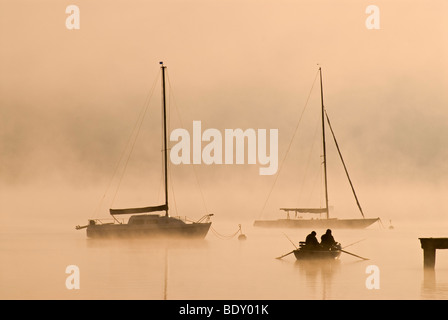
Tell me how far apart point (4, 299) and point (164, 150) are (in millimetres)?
47803

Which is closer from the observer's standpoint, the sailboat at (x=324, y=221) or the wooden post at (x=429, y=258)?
the wooden post at (x=429, y=258)

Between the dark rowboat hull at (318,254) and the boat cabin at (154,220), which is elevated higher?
the boat cabin at (154,220)

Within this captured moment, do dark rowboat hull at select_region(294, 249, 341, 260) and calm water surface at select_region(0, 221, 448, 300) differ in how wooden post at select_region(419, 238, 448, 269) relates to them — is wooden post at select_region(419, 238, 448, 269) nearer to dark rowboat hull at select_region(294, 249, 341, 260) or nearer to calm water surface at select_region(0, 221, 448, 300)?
calm water surface at select_region(0, 221, 448, 300)

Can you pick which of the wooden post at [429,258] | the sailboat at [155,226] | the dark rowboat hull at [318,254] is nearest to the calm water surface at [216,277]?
the dark rowboat hull at [318,254]

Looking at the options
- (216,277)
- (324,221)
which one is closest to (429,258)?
(216,277)

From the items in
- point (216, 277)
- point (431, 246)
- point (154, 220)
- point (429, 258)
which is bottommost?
point (216, 277)

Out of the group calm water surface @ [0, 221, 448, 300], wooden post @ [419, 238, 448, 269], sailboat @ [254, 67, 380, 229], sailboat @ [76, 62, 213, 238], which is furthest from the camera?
sailboat @ [254, 67, 380, 229]

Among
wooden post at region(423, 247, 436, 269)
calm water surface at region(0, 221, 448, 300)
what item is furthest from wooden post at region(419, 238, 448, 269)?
calm water surface at region(0, 221, 448, 300)

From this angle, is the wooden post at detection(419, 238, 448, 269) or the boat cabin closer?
the wooden post at detection(419, 238, 448, 269)

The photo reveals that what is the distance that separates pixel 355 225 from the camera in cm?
14338

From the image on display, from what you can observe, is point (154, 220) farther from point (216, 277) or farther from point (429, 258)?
point (429, 258)

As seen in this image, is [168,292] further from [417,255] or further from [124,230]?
[124,230]

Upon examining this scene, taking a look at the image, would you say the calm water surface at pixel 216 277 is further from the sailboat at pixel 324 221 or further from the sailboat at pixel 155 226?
the sailboat at pixel 324 221
